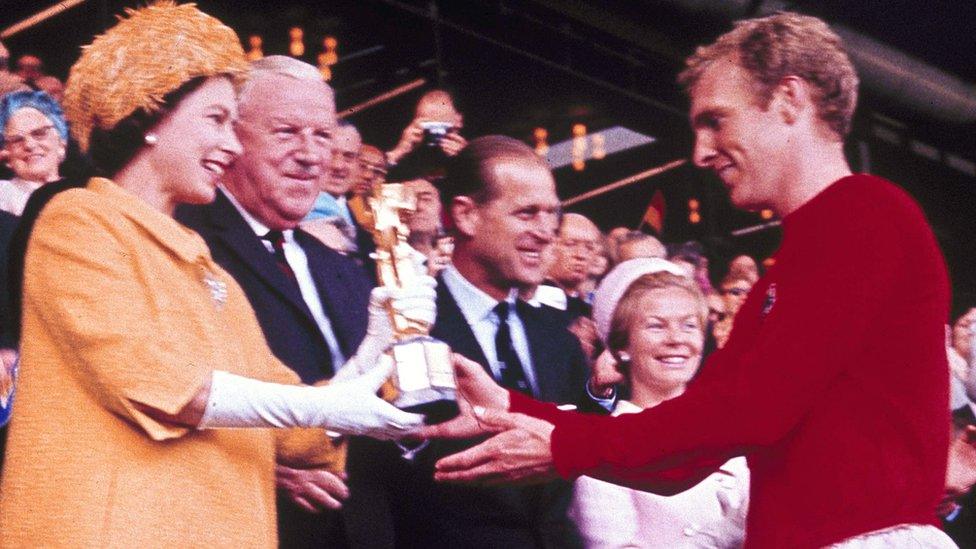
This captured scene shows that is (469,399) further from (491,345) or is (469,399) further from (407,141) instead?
(407,141)

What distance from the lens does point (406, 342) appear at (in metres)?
3.23

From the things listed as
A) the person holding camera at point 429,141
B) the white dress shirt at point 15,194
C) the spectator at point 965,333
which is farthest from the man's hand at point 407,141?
the spectator at point 965,333

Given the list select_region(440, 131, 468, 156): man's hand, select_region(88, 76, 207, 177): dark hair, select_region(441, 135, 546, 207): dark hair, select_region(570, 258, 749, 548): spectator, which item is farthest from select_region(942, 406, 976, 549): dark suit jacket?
select_region(88, 76, 207, 177): dark hair

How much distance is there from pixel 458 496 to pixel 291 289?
2.33ft

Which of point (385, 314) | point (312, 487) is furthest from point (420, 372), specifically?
point (312, 487)

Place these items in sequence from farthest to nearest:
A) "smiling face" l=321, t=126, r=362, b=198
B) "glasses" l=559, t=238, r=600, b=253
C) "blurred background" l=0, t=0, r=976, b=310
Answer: "glasses" l=559, t=238, r=600, b=253 < "blurred background" l=0, t=0, r=976, b=310 < "smiling face" l=321, t=126, r=362, b=198

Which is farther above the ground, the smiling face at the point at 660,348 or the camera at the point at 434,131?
the camera at the point at 434,131

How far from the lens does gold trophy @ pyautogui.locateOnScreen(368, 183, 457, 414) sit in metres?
3.21

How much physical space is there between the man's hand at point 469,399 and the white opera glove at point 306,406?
234 mm

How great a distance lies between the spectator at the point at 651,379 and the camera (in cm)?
391

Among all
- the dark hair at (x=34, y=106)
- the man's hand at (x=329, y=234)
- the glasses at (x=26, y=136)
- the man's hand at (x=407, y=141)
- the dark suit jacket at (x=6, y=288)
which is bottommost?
the dark suit jacket at (x=6, y=288)

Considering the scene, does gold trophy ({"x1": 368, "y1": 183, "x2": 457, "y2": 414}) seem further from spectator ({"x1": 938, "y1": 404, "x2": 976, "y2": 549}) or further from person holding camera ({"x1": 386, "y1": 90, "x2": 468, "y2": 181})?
spectator ({"x1": 938, "y1": 404, "x2": 976, "y2": 549})

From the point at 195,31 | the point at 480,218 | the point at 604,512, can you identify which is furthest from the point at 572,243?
the point at 195,31

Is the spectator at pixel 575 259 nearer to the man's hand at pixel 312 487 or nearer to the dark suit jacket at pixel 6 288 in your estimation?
the man's hand at pixel 312 487
